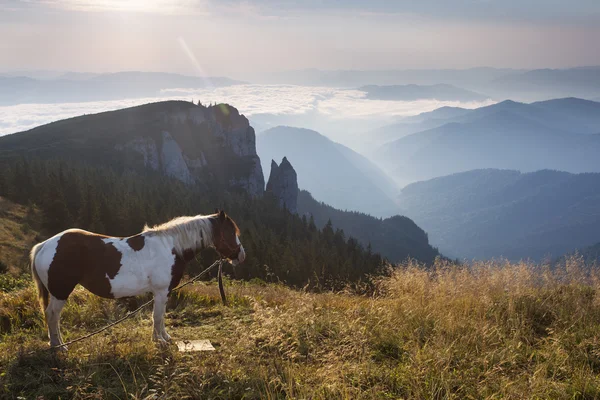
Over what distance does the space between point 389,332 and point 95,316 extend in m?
6.67

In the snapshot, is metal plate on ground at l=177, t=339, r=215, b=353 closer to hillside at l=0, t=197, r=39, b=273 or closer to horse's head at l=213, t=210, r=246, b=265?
horse's head at l=213, t=210, r=246, b=265

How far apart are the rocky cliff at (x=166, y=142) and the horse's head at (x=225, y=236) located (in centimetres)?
12497

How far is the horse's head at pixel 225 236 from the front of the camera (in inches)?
311

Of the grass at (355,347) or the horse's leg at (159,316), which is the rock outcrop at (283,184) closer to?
the grass at (355,347)

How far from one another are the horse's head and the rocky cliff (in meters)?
125

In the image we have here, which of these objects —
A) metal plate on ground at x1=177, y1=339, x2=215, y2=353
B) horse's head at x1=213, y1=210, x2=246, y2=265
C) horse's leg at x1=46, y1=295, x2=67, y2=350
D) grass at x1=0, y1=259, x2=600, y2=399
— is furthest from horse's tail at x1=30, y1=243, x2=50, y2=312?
horse's head at x1=213, y1=210, x2=246, y2=265

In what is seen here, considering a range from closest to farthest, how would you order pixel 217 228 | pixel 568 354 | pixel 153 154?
1. pixel 568 354
2. pixel 217 228
3. pixel 153 154

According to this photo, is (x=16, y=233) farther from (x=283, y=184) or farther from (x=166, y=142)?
(x=283, y=184)

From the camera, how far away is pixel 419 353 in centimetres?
522

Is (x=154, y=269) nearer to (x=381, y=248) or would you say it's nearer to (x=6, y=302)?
(x=6, y=302)

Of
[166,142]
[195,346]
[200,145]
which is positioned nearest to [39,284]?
[195,346]

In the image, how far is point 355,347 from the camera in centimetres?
536

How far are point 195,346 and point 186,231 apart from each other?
2.35m

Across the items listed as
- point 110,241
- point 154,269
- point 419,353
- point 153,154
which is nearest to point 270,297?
point 154,269
